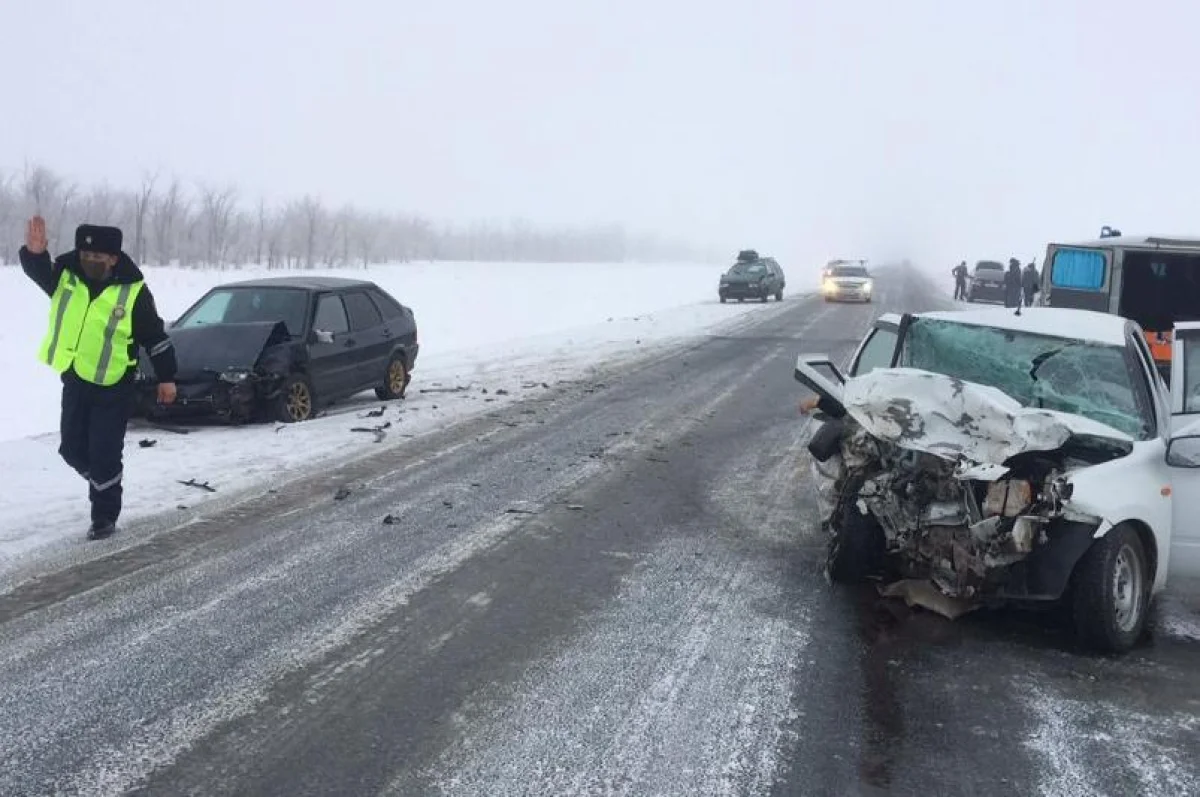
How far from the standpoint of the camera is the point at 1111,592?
14.9 feet

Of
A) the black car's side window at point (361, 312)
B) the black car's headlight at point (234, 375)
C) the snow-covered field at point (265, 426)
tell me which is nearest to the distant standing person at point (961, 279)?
the snow-covered field at point (265, 426)

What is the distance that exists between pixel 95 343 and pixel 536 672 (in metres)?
3.71

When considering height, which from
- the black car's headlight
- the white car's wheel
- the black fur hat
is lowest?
the white car's wheel

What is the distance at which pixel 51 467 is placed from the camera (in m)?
8.01

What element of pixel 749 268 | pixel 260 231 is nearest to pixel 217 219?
pixel 260 231

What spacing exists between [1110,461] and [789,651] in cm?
184

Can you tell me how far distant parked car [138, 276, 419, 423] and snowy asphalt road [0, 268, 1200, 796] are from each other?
3404 mm

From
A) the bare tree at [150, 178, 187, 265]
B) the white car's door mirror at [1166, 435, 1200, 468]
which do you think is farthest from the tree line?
the white car's door mirror at [1166, 435, 1200, 468]

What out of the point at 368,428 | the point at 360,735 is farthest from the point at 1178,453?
the point at 368,428

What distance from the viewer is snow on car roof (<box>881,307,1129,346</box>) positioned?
19.3 feet

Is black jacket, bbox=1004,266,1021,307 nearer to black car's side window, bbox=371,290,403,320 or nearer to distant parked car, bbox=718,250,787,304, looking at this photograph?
distant parked car, bbox=718,250,787,304

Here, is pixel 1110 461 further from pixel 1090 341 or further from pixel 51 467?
pixel 51 467

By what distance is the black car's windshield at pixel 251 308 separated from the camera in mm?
10938

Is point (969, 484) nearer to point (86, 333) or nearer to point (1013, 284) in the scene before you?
point (86, 333)
